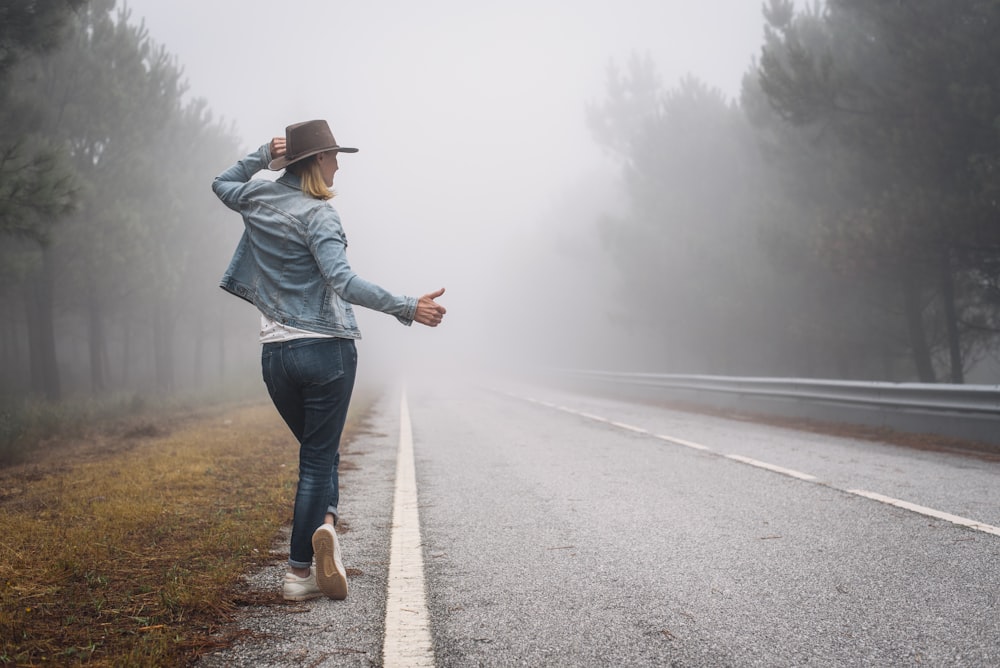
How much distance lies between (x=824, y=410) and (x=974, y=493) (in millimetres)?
6344

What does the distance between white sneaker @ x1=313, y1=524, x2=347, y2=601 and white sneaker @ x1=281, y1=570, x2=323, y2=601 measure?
88 mm

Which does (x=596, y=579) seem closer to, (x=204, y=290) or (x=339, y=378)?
(x=339, y=378)

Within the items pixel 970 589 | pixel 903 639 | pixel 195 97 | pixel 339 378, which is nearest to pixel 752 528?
pixel 970 589

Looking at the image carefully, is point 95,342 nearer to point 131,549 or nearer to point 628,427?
point 628,427

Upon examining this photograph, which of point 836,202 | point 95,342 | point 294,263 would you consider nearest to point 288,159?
point 294,263

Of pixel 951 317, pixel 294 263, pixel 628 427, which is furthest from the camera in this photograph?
pixel 951 317

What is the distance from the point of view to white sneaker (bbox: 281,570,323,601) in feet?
9.26

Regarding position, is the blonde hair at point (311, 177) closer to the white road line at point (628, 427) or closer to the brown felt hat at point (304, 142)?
the brown felt hat at point (304, 142)

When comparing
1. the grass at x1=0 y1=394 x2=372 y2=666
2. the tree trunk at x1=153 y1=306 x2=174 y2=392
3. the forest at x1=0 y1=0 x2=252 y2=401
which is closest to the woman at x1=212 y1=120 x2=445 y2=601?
the grass at x1=0 y1=394 x2=372 y2=666

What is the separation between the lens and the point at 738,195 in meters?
22.0

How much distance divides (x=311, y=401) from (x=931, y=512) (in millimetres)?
3943

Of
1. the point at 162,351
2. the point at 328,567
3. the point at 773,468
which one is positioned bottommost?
the point at 773,468

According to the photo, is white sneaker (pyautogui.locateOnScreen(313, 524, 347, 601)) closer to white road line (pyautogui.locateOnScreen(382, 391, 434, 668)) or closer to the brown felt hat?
→ white road line (pyautogui.locateOnScreen(382, 391, 434, 668))

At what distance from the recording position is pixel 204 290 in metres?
26.2
